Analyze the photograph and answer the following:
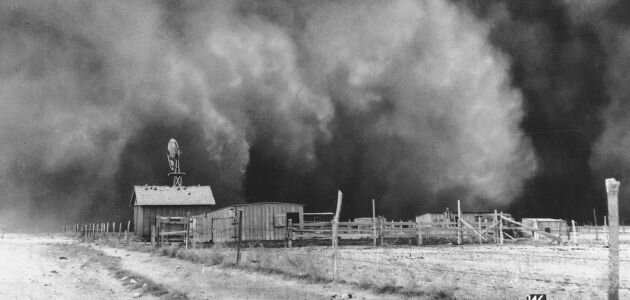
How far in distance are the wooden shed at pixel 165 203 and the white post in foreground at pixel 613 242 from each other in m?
43.7

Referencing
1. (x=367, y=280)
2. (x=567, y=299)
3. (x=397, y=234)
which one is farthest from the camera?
(x=397, y=234)

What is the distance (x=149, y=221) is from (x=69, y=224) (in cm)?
4509

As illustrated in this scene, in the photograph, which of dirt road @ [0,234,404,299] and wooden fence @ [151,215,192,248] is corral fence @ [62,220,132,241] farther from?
dirt road @ [0,234,404,299]

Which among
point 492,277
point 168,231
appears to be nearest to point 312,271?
point 492,277

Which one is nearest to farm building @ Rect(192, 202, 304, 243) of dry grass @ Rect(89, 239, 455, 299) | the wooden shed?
the wooden shed

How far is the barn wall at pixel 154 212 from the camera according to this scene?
47094 mm

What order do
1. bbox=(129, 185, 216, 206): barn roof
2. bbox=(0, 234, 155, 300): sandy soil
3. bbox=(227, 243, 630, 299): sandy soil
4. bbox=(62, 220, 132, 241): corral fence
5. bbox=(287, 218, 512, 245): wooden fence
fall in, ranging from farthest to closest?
bbox=(62, 220, 132, 241): corral fence, bbox=(129, 185, 216, 206): barn roof, bbox=(287, 218, 512, 245): wooden fence, bbox=(0, 234, 155, 300): sandy soil, bbox=(227, 243, 630, 299): sandy soil

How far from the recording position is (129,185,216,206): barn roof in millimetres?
47969

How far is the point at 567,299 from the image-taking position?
446 inches

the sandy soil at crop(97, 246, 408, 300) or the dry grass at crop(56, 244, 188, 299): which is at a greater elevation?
the sandy soil at crop(97, 246, 408, 300)

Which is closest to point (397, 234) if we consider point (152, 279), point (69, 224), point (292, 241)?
point (292, 241)

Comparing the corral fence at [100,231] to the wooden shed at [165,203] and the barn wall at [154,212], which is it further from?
the wooden shed at [165,203]

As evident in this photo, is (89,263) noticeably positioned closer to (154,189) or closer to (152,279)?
(152,279)

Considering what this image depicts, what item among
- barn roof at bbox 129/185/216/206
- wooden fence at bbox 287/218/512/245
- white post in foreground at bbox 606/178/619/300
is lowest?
wooden fence at bbox 287/218/512/245
